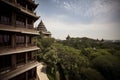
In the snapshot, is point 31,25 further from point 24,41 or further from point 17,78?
point 17,78

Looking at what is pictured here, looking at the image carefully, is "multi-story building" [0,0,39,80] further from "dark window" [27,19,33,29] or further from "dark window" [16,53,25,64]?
"dark window" [27,19,33,29]

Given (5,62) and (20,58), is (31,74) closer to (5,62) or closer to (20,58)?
(20,58)

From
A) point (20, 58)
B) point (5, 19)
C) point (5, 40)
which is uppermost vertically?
point (5, 19)

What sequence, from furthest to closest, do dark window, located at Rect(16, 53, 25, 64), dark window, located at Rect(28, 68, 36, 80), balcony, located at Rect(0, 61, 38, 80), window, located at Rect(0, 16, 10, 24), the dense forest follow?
the dense forest
dark window, located at Rect(28, 68, 36, 80)
dark window, located at Rect(16, 53, 25, 64)
window, located at Rect(0, 16, 10, 24)
balcony, located at Rect(0, 61, 38, 80)

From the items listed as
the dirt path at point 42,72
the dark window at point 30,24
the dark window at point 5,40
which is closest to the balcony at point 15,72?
the dark window at point 5,40

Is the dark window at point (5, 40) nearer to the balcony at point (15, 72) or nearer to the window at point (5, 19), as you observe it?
the window at point (5, 19)

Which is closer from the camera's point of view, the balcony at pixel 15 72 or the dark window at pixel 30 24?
the balcony at pixel 15 72

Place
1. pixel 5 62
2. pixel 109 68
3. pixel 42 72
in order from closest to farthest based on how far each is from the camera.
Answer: pixel 5 62 → pixel 109 68 → pixel 42 72

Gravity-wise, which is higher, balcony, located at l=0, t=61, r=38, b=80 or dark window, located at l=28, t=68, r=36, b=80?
balcony, located at l=0, t=61, r=38, b=80

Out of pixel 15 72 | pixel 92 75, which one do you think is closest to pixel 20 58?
pixel 15 72

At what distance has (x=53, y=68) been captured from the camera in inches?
853

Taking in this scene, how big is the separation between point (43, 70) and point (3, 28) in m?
13.6

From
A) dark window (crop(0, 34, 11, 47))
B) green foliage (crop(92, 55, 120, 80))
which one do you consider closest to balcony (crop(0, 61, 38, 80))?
dark window (crop(0, 34, 11, 47))

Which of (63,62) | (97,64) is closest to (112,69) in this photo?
(97,64)
